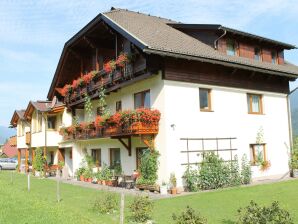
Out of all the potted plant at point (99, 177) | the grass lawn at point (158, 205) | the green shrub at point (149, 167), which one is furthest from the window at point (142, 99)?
the grass lawn at point (158, 205)

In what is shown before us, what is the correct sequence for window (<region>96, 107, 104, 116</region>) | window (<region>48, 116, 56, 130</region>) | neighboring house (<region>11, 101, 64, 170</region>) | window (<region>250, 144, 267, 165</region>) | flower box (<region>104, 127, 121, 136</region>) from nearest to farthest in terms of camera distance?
flower box (<region>104, 127, 121, 136</region>)
window (<region>250, 144, 267, 165</region>)
window (<region>96, 107, 104, 116</region>)
neighboring house (<region>11, 101, 64, 170</region>)
window (<region>48, 116, 56, 130</region>)

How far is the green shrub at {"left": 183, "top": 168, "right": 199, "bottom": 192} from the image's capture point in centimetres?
1628

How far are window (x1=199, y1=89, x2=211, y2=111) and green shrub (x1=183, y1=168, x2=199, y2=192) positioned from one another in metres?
3.23

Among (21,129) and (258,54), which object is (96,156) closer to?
(258,54)

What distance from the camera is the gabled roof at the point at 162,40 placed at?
641 inches

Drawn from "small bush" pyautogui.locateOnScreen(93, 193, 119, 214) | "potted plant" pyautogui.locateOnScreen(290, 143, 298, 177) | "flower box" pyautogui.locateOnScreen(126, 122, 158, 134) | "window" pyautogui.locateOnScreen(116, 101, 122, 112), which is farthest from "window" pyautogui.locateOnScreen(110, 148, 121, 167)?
"potted plant" pyautogui.locateOnScreen(290, 143, 298, 177)

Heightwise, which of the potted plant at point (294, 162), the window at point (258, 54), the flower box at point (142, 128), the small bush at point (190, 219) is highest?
the window at point (258, 54)

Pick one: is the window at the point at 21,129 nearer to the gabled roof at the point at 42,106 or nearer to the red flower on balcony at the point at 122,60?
the gabled roof at the point at 42,106

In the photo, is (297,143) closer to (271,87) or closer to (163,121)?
(271,87)

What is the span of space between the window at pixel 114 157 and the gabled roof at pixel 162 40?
21.9 ft

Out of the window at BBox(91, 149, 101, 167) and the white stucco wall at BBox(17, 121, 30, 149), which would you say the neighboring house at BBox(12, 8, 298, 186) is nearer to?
the window at BBox(91, 149, 101, 167)

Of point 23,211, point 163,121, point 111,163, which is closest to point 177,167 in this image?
point 163,121

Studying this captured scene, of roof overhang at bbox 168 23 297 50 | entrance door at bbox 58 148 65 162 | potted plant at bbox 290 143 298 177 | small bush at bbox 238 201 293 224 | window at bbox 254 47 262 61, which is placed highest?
roof overhang at bbox 168 23 297 50

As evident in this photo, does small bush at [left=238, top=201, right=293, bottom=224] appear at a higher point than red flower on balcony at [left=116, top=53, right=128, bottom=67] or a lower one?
lower
